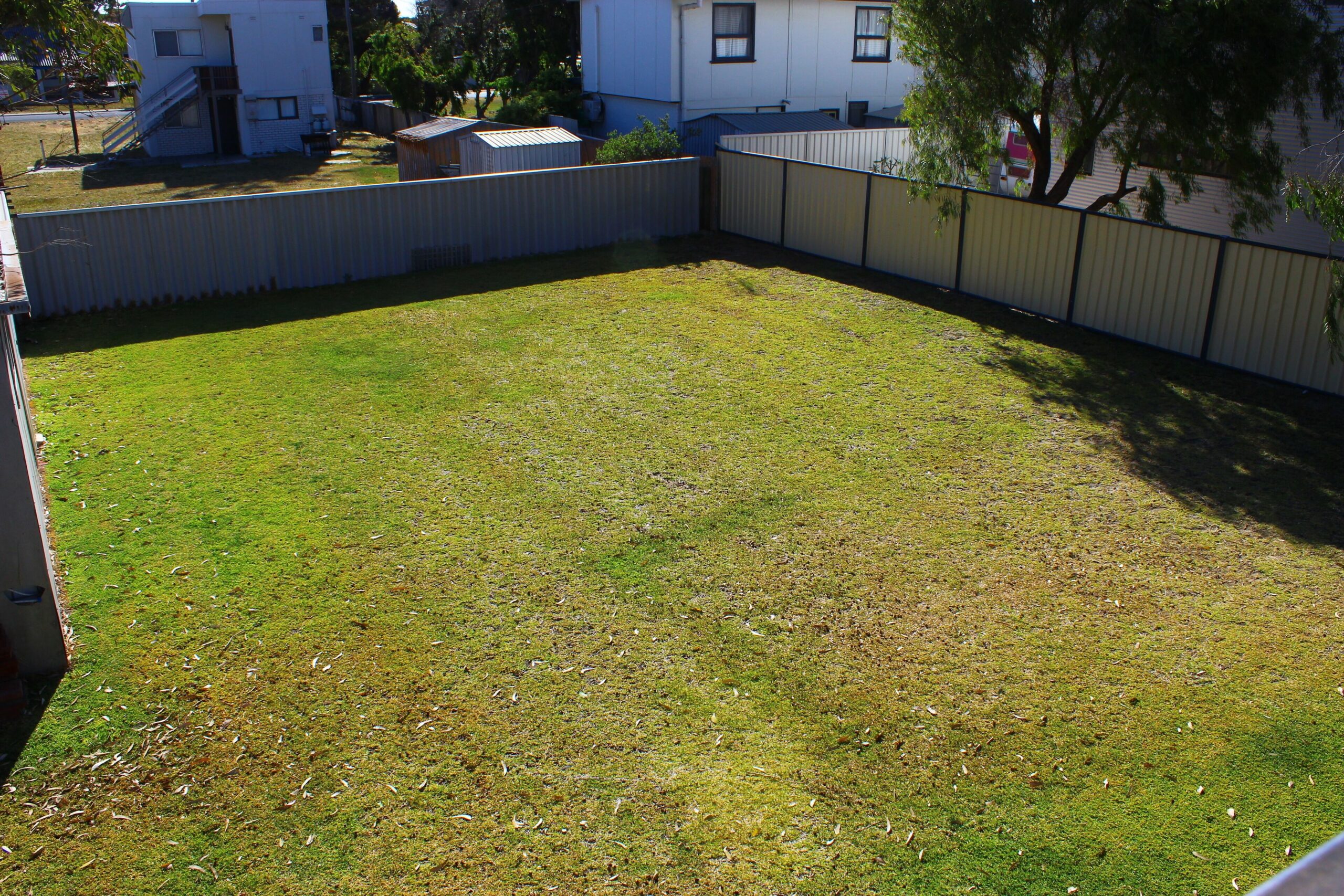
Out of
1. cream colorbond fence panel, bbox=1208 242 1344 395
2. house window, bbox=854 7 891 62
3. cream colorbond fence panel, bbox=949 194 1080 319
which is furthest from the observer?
house window, bbox=854 7 891 62

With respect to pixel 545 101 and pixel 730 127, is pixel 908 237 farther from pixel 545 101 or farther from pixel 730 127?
pixel 545 101

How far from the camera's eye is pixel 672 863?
17.6ft

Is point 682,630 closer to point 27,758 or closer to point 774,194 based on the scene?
point 27,758

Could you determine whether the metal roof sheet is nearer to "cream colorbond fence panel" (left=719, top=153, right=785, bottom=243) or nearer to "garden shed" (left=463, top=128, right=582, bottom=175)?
"garden shed" (left=463, top=128, right=582, bottom=175)

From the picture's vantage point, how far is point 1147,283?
13484 millimetres

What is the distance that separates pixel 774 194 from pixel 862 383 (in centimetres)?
797

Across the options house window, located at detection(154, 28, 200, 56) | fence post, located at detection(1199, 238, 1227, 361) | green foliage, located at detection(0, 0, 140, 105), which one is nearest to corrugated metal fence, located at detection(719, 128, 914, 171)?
fence post, located at detection(1199, 238, 1227, 361)

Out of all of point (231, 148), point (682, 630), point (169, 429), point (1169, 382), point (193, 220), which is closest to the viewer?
point (682, 630)

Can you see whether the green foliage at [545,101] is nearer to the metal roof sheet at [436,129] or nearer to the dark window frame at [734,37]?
the metal roof sheet at [436,129]

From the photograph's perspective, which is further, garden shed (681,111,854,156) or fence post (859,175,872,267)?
garden shed (681,111,854,156)

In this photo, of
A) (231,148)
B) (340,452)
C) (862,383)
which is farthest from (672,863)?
(231,148)

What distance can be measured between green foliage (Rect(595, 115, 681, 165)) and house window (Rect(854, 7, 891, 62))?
9823 millimetres

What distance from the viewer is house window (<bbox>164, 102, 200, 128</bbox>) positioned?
118 feet

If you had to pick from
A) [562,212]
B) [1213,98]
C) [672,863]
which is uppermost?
[1213,98]
